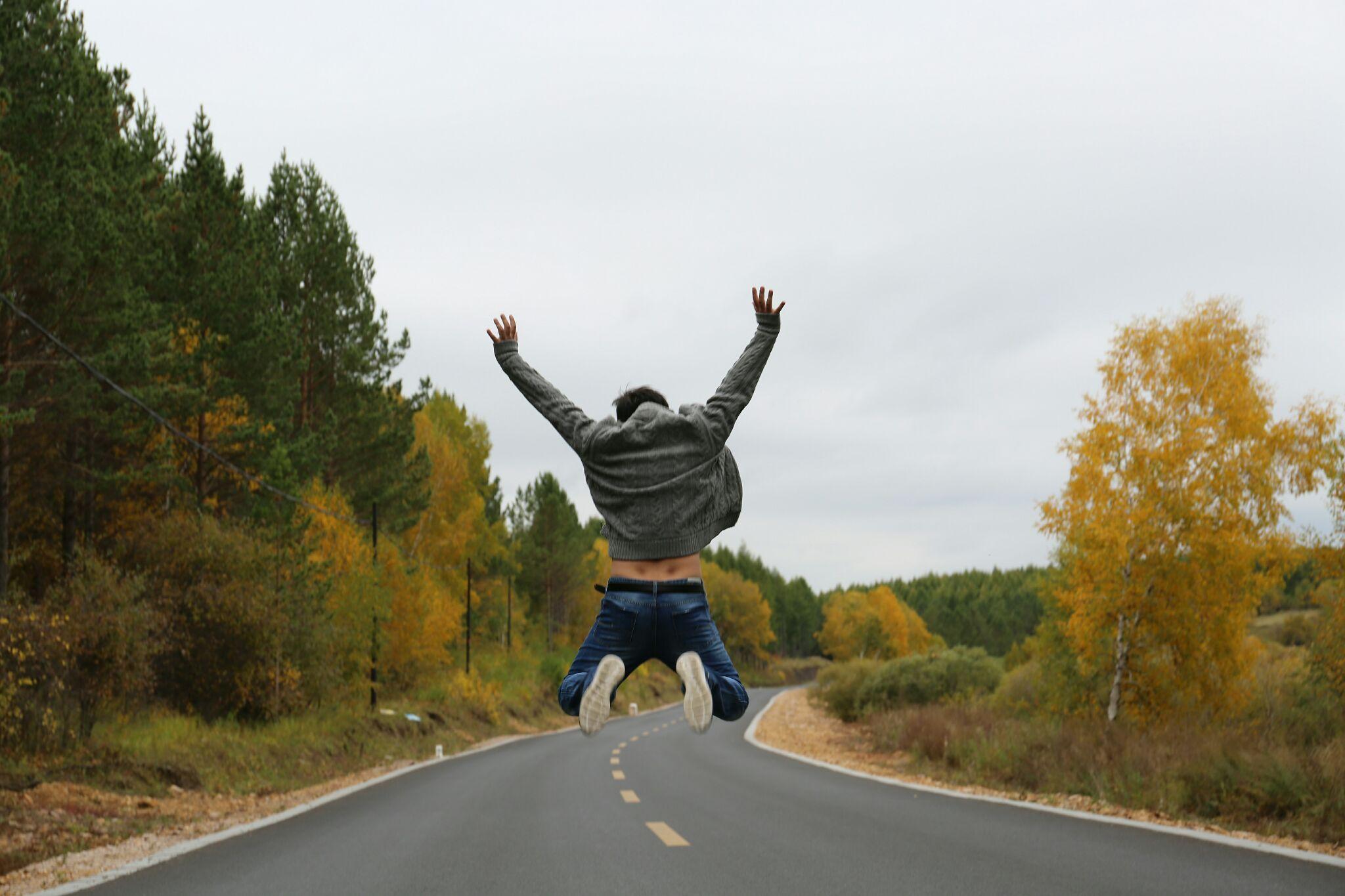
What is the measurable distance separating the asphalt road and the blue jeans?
4.31m

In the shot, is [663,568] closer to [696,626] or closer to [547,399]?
[696,626]

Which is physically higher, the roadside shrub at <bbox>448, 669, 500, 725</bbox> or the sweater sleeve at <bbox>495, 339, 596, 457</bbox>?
the sweater sleeve at <bbox>495, 339, 596, 457</bbox>

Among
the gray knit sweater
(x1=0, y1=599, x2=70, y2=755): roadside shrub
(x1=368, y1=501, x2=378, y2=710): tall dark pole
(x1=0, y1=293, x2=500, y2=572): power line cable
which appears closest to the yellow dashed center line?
the gray knit sweater

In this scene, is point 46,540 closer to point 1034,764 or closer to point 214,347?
point 214,347

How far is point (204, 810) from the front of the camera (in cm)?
1537

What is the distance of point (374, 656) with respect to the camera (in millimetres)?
34125

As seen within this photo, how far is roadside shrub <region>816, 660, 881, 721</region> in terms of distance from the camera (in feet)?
146

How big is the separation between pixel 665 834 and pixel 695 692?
763cm

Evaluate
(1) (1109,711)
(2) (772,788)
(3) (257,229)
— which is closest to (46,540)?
(3) (257,229)

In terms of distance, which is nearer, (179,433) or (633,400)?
(633,400)

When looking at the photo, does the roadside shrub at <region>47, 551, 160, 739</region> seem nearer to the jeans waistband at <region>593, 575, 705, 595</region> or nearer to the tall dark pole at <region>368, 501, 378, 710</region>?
the tall dark pole at <region>368, 501, 378, 710</region>

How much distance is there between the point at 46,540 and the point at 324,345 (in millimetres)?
15186

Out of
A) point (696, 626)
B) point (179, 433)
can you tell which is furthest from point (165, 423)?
point (696, 626)

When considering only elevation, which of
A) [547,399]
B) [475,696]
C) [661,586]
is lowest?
[475,696]
